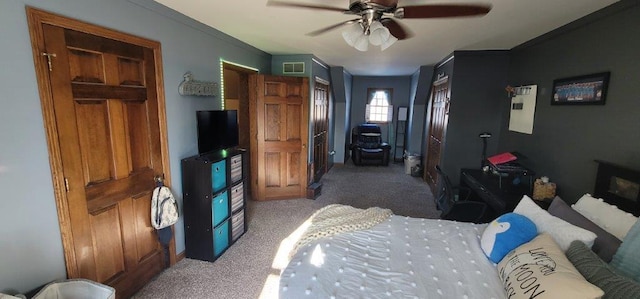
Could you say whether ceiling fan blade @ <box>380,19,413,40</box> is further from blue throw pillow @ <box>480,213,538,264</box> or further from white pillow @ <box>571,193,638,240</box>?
white pillow @ <box>571,193,638,240</box>

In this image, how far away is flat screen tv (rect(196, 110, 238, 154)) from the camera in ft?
8.63

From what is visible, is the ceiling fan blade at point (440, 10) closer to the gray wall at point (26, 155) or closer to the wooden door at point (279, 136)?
the gray wall at point (26, 155)

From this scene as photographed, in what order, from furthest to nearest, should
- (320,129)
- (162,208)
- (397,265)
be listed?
1. (320,129)
2. (162,208)
3. (397,265)

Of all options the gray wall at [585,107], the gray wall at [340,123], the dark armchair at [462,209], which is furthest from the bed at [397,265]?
the gray wall at [340,123]

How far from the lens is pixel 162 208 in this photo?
226cm

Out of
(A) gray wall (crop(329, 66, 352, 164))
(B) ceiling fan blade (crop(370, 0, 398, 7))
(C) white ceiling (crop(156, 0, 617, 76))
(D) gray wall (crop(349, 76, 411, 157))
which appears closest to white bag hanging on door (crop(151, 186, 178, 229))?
(C) white ceiling (crop(156, 0, 617, 76))

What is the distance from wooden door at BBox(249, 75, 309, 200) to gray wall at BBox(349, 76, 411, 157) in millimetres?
3743

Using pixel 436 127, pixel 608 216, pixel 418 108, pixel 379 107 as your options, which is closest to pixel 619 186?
pixel 608 216

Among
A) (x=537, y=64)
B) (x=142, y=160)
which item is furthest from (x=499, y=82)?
(x=142, y=160)

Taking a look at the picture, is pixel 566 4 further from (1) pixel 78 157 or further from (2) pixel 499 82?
(1) pixel 78 157

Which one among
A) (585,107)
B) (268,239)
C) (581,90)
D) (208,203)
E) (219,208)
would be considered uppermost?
(581,90)

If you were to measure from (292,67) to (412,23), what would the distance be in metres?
2.37

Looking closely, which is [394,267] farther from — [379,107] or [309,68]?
[379,107]

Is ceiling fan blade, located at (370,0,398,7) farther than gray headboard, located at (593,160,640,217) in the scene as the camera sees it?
No
